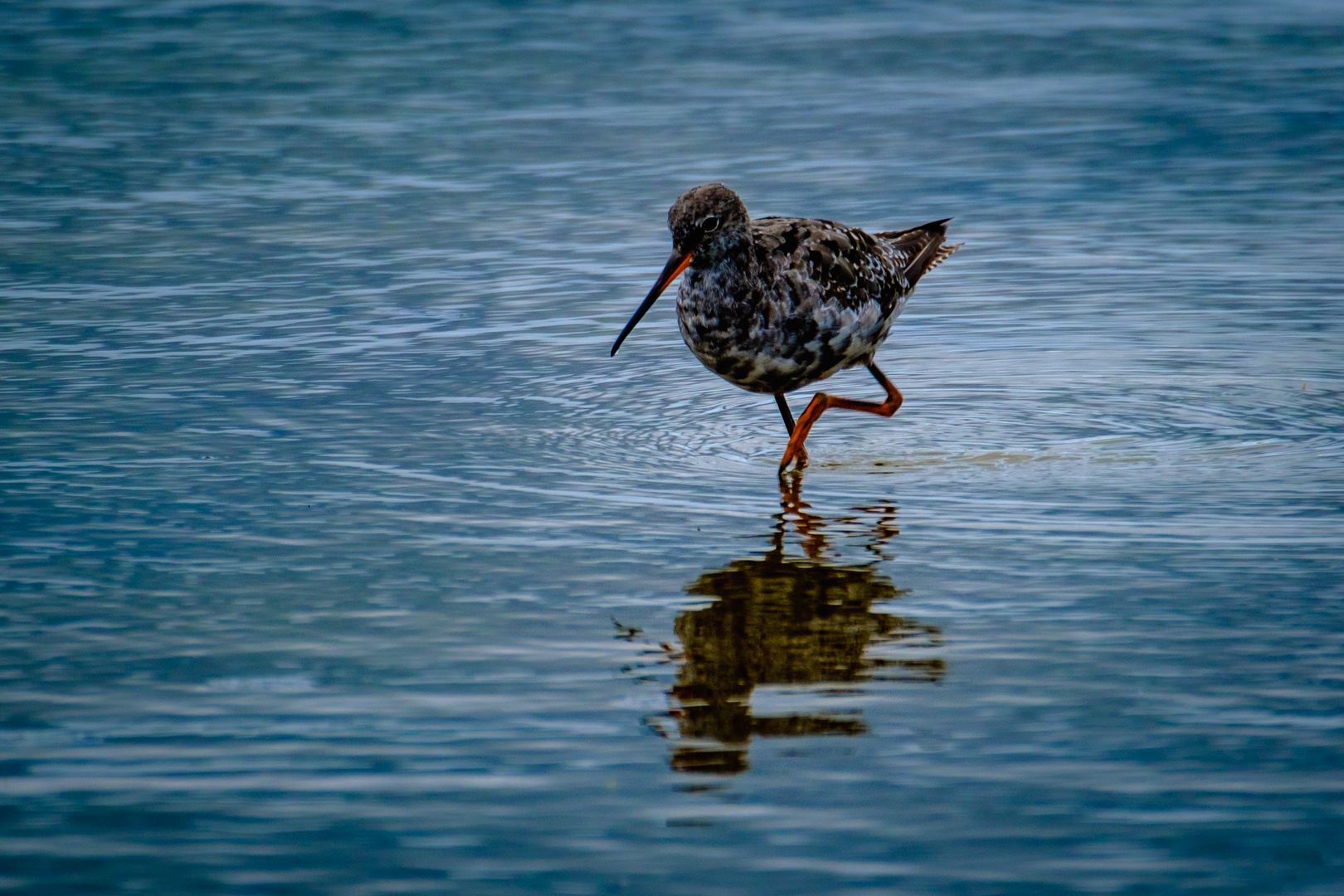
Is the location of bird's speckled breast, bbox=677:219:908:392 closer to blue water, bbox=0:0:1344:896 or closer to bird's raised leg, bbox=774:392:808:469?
bird's raised leg, bbox=774:392:808:469

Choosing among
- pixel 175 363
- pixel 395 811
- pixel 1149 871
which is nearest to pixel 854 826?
pixel 1149 871

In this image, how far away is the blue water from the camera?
16.7ft

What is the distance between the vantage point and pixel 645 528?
7695 millimetres

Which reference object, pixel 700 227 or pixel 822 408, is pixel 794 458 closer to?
pixel 822 408

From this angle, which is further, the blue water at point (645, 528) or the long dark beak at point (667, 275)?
the long dark beak at point (667, 275)

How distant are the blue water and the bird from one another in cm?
46

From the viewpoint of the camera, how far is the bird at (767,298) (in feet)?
28.3

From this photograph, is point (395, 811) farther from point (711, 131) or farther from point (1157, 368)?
point (711, 131)

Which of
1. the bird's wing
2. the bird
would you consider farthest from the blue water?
the bird's wing

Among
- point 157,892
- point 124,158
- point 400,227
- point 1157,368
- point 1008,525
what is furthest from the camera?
point 124,158

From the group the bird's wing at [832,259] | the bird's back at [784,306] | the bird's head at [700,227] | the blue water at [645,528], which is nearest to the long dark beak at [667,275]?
the bird's head at [700,227]

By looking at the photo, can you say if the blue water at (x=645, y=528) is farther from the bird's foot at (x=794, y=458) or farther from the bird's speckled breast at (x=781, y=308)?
the bird's speckled breast at (x=781, y=308)

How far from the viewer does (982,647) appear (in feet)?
Result: 20.8

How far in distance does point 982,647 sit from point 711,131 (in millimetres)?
11641
